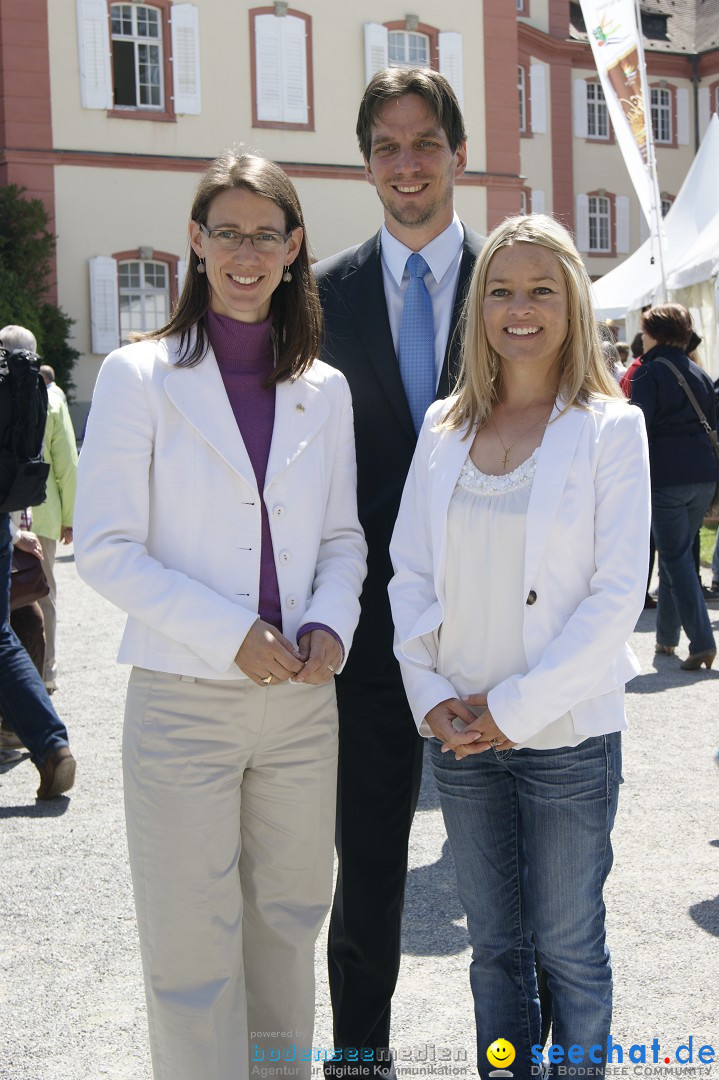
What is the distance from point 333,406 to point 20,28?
21.5m

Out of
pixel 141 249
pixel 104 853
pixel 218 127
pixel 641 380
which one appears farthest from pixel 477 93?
pixel 104 853

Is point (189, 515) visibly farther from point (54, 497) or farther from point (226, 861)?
point (54, 497)

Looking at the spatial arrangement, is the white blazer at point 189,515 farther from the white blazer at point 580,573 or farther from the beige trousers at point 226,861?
the white blazer at point 580,573

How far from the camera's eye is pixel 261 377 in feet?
9.45

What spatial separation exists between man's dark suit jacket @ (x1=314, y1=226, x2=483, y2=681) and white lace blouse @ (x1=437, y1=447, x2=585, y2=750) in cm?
42

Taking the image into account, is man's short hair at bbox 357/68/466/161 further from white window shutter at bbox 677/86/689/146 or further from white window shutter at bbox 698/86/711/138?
white window shutter at bbox 698/86/711/138

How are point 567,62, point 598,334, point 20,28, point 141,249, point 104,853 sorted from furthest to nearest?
1. point 567,62
2. point 141,249
3. point 20,28
4. point 104,853
5. point 598,334

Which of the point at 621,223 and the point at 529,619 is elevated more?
the point at 621,223

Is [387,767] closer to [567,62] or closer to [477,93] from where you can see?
[477,93]

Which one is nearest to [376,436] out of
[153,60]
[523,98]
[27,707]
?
[27,707]

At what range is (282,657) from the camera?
2598 millimetres

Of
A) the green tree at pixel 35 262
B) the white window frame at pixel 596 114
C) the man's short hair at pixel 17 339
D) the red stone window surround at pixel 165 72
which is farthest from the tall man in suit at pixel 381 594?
the white window frame at pixel 596 114

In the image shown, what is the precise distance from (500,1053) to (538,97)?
35812 millimetres

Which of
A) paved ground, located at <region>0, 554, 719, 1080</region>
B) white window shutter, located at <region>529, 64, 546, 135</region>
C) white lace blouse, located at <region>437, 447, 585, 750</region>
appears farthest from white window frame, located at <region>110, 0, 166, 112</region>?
white lace blouse, located at <region>437, 447, 585, 750</region>
